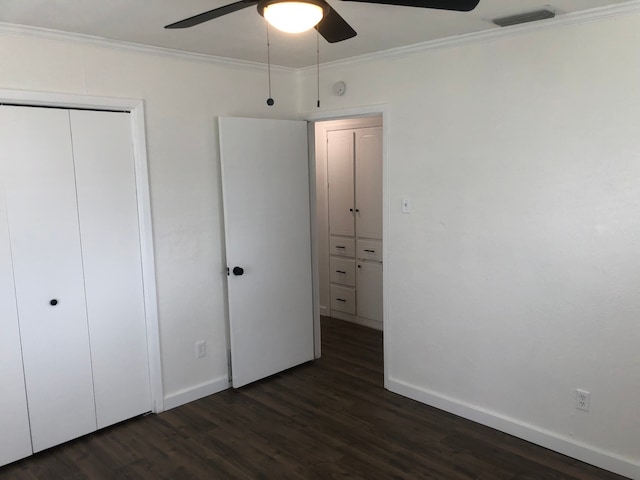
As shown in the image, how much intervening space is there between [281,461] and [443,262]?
1608 mm

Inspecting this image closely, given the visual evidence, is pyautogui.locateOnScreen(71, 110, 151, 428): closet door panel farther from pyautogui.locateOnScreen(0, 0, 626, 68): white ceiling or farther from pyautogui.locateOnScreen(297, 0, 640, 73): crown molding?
pyautogui.locateOnScreen(297, 0, 640, 73): crown molding

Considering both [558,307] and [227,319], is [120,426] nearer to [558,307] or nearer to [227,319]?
[227,319]

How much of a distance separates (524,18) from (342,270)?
10.5 feet

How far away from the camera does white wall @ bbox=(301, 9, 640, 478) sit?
262 centimetres

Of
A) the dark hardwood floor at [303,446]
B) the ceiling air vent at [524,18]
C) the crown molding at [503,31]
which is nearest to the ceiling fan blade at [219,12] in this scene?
the ceiling air vent at [524,18]

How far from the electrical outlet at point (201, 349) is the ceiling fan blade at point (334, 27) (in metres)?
2.39

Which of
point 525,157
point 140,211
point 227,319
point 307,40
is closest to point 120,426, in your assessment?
point 227,319

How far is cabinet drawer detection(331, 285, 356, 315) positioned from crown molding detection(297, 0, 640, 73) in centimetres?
244

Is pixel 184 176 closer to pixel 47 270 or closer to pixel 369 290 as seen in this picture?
pixel 47 270

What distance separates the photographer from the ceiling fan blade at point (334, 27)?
196cm

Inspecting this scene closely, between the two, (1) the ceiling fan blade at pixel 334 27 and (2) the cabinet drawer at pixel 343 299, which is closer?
(1) the ceiling fan blade at pixel 334 27

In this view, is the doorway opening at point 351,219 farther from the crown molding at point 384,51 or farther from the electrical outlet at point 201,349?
the electrical outlet at point 201,349

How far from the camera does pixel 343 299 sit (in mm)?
5422

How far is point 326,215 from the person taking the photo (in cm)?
542
